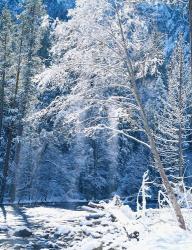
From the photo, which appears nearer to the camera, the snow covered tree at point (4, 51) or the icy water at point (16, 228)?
the icy water at point (16, 228)

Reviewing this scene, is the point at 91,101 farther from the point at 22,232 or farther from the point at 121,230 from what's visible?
the point at 22,232

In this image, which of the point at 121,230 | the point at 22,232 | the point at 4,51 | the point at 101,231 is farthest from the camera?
the point at 4,51

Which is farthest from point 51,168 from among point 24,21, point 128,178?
point 24,21

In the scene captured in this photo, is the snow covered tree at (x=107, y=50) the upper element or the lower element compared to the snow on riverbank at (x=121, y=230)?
upper

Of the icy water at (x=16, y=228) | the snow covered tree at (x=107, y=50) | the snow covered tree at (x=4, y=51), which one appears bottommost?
the icy water at (x=16, y=228)

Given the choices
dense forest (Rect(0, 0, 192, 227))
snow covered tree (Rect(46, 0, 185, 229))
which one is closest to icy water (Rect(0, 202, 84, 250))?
dense forest (Rect(0, 0, 192, 227))

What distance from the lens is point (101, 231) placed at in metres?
16.8

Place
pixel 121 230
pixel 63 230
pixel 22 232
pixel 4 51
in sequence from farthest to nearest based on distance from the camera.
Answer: pixel 4 51, pixel 63 230, pixel 22 232, pixel 121 230

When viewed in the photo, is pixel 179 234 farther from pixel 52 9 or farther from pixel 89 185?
pixel 52 9

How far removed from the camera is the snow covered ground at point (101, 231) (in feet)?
29.0

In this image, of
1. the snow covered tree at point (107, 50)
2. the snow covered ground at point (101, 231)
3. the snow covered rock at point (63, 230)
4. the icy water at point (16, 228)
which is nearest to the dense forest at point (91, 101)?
the snow covered tree at point (107, 50)

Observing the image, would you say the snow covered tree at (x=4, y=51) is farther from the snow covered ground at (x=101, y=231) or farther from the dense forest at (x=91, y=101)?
the snow covered ground at (x=101, y=231)

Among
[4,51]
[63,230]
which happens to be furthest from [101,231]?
[4,51]

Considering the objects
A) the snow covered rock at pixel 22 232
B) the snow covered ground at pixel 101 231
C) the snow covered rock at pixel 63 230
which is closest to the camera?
the snow covered ground at pixel 101 231
